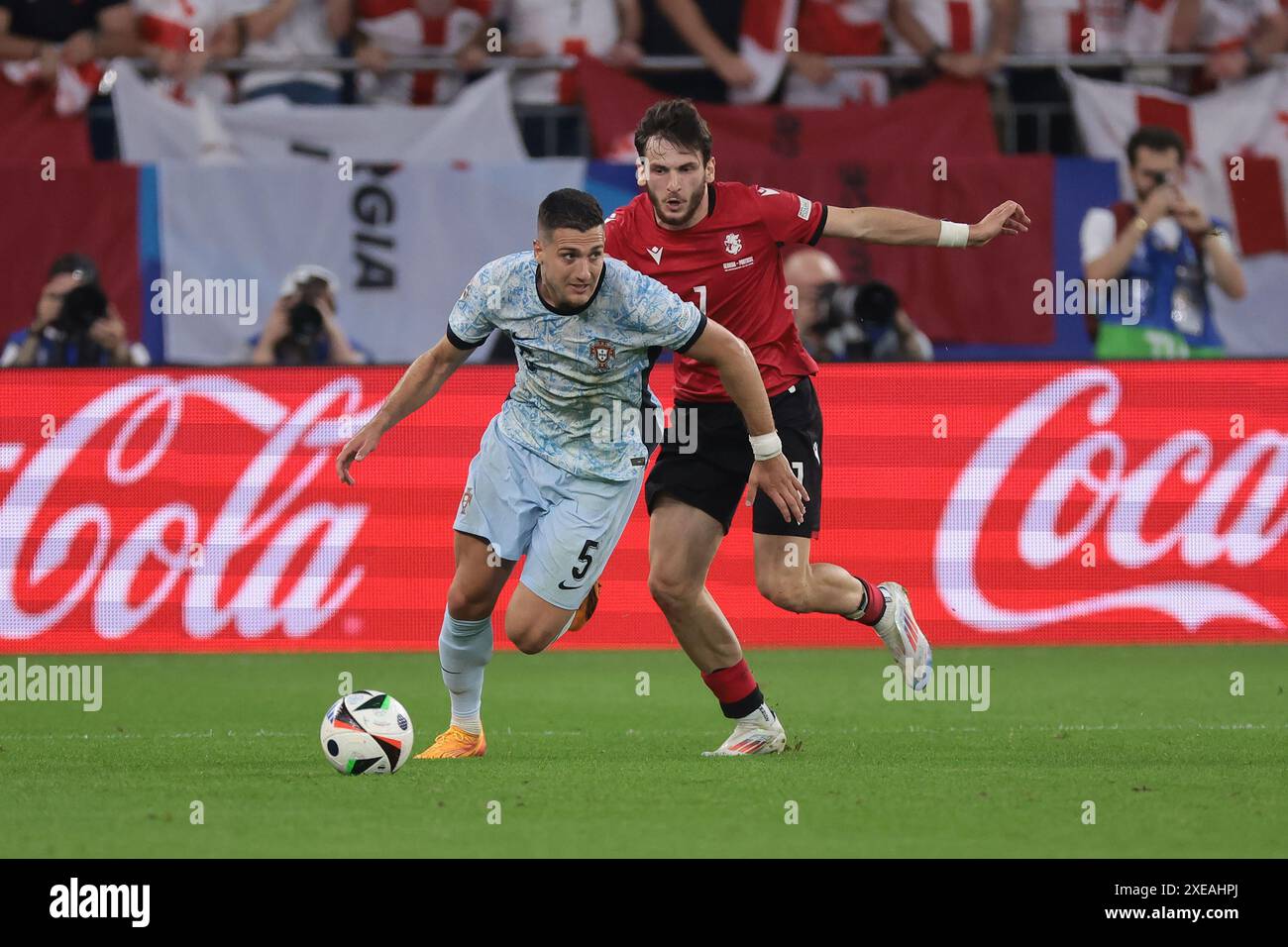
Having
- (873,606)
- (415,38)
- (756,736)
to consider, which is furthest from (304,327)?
(756,736)

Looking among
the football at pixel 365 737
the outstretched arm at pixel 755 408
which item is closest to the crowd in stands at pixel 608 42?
the outstretched arm at pixel 755 408

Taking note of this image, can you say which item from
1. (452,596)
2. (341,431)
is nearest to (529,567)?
(452,596)

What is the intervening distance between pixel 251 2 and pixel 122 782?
8827mm

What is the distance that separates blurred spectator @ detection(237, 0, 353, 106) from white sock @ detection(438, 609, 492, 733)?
7.69 meters

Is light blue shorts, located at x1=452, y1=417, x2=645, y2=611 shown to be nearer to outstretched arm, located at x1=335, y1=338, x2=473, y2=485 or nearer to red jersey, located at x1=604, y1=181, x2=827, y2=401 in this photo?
outstretched arm, located at x1=335, y1=338, x2=473, y2=485

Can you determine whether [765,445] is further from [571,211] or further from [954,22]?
[954,22]

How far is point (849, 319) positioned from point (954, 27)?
127 inches

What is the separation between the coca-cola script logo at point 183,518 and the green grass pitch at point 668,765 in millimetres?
320

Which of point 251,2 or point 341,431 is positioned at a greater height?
point 251,2

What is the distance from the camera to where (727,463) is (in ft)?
26.1

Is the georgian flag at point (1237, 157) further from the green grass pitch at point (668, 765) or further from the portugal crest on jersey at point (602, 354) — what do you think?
the portugal crest on jersey at point (602, 354)

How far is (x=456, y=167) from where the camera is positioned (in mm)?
13664
